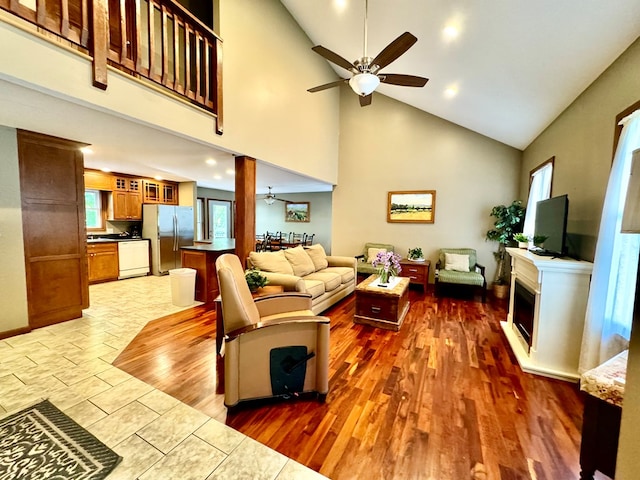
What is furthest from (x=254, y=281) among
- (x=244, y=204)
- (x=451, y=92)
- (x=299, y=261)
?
(x=451, y=92)

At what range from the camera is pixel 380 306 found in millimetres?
3619

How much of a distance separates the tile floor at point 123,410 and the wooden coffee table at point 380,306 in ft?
7.38

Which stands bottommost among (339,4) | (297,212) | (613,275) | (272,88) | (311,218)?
(613,275)

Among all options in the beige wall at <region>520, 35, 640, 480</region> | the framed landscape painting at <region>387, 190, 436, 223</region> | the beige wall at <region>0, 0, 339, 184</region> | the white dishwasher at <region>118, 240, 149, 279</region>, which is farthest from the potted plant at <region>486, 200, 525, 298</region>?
the white dishwasher at <region>118, 240, 149, 279</region>

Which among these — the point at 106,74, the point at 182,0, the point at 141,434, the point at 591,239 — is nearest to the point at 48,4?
the point at 182,0

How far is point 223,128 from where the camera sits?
10.8ft

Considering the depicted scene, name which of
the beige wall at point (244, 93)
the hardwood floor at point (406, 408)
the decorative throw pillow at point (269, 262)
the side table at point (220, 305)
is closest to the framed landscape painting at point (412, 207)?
the beige wall at point (244, 93)

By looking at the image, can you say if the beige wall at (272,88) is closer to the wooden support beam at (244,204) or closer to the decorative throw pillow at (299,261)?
the wooden support beam at (244,204)

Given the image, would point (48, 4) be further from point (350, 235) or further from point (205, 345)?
point (350, 235)

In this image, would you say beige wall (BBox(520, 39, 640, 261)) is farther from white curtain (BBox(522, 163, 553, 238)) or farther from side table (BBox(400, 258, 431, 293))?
side table (BBox(400, 258, 431, 293))

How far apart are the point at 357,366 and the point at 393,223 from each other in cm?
414

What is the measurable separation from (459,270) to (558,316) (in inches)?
108

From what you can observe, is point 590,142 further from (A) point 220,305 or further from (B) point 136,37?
(B) point 136,37

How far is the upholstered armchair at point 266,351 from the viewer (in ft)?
6.42
